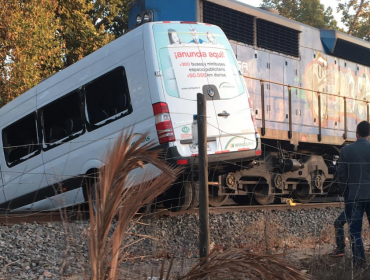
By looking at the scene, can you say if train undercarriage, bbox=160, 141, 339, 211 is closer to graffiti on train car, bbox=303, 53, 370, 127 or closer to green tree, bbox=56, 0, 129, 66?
graffiti on train car, bbox=303, 53, 370, 127

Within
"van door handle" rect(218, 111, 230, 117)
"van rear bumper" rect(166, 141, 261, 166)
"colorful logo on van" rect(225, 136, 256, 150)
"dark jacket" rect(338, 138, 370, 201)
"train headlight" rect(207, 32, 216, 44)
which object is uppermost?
"train headlight" rect(207, 32, 216, 44)

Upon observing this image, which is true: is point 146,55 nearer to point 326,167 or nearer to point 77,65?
point 77,65

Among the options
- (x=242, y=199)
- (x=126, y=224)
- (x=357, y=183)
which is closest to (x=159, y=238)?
(x=357, y=183)

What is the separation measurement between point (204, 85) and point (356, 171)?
9.40 feet

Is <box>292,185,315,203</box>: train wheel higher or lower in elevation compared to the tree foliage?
lower

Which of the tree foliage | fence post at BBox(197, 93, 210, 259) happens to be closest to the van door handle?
fence post at BBox(197, 93, 210, 259)

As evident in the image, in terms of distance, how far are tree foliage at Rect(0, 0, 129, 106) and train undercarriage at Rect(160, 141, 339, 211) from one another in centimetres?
816

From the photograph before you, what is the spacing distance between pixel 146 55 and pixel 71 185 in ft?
8.38

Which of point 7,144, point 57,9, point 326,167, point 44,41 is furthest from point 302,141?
point 57,9

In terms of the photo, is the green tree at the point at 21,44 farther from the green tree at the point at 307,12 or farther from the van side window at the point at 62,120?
the green tree at the point at 307,12

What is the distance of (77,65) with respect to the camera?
8.77 metres

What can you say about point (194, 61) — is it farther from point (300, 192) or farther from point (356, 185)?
point (300, 192)

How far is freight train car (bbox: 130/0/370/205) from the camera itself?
10328 mm

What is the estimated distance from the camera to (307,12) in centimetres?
3512
